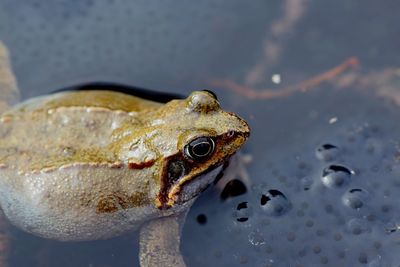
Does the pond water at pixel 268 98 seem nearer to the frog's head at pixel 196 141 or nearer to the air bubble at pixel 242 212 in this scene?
the air bubble at pixel 242 212

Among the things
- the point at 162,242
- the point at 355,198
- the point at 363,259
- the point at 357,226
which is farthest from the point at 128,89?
the point at 363,259

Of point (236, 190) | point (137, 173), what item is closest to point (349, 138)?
point (236, 190)

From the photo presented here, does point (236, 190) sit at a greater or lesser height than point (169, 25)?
lesser

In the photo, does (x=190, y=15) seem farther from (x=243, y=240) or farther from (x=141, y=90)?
(x=243, y=240)

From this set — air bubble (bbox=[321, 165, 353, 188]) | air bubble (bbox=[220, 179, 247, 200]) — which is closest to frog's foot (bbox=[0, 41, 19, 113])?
air bubble (bbox=[220, 179, 247, 200])

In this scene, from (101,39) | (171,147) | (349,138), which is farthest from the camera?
(101,39)
